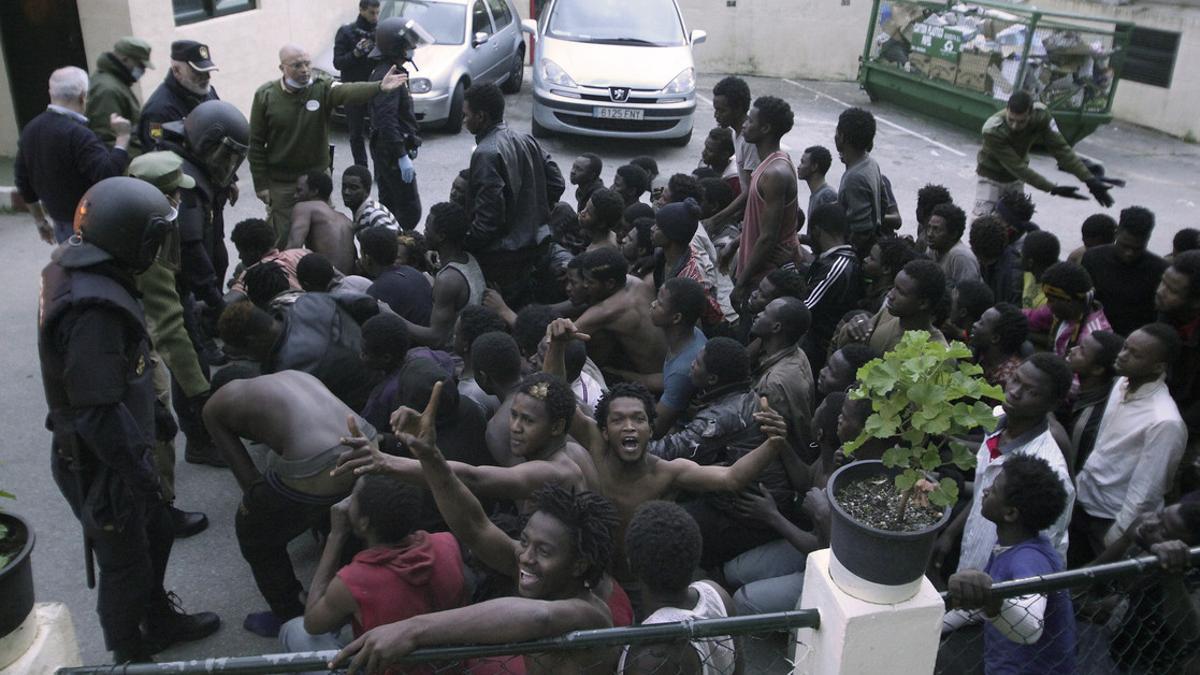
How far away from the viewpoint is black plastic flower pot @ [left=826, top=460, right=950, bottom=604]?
8.65 feet

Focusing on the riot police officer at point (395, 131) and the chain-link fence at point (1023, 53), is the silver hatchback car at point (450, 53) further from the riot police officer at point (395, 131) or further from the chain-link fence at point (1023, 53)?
the chain-link fence at point (1023, 53)

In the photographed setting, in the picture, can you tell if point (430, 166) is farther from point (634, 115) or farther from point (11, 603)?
point (11, 603)

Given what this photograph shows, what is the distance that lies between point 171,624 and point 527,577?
216 centimetres

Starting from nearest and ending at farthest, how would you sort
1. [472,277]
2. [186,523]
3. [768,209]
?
[186,523], [472,277], [768,209]

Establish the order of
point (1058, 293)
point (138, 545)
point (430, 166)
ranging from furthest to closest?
point (430, 166) < point (1058, 293) < point (138, 545)

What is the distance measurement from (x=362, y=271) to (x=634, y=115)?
6.33 m

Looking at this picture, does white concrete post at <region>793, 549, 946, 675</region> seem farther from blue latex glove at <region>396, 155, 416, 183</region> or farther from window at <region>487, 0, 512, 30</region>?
A: window at <region>487, 0, 512, 30</region>

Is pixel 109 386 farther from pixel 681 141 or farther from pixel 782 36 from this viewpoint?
pixel 782 36

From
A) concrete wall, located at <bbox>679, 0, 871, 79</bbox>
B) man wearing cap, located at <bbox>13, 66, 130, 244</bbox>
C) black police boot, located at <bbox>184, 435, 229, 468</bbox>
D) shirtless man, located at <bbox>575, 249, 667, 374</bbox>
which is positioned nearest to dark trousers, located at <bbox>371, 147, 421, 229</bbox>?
man wearing cap, located at <bbox>13, 66, 130, 244</bbox>

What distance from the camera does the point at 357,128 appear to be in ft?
31.6

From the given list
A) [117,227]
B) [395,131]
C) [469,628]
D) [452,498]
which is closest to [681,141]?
[395,131]

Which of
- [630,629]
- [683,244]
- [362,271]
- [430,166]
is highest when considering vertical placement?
[630,629]

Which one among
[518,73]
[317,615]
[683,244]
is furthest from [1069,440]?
[518,73]

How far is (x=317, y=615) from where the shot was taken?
3525 millimetres
